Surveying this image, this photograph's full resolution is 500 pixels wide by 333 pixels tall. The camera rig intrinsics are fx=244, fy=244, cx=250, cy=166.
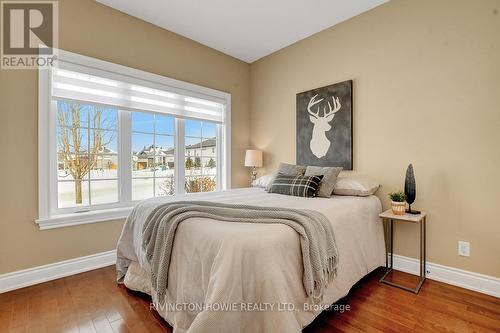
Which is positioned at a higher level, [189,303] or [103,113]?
[103,113]

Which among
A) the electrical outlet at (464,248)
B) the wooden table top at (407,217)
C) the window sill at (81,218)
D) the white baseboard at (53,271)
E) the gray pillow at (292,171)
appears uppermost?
the gray pillow at (292,171)

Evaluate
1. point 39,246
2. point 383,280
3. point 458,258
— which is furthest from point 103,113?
point 458,258

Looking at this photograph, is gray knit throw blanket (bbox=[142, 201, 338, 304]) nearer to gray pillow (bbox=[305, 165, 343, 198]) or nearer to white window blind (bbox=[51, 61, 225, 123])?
gray pillow (bbox=[305, 165, 343, 198])

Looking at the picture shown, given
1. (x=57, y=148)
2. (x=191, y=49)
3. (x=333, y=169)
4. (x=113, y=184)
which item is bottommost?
(x=113, y=184)

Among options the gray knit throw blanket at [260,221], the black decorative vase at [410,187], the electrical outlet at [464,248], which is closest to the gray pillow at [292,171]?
the black decorative vase at [410,187]

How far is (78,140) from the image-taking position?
2.62 m

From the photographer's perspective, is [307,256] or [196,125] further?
[196,125]

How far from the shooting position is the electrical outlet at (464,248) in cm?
213

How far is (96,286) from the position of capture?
217 centimetres

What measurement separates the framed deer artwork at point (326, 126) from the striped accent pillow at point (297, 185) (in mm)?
609

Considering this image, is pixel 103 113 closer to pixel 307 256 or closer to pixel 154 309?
pixel 154 309

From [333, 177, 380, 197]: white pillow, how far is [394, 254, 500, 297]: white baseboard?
772mm

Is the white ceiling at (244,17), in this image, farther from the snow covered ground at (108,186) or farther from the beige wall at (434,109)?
the snow covered ground at (108,186)

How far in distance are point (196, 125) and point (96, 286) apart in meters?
2.28
